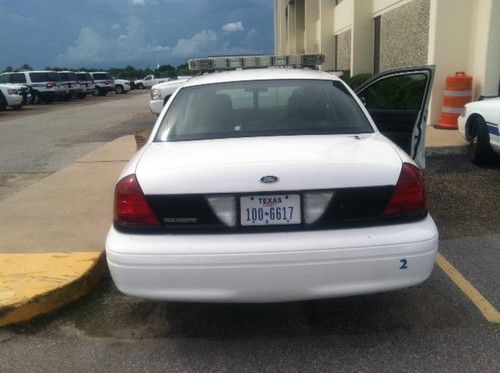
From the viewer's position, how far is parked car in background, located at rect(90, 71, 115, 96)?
4203cm

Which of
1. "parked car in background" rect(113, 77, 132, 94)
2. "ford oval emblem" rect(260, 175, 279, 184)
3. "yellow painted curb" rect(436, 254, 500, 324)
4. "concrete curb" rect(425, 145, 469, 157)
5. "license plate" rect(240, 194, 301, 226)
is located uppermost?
"ford oval emblem" rect(260, 175, 279, 184)

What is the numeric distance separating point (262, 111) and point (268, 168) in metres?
1.16

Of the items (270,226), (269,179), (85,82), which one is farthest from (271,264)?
(85,82)

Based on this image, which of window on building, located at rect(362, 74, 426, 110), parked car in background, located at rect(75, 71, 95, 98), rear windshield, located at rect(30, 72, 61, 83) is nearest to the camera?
window on building, located at rect(362, 74, 426, 110)

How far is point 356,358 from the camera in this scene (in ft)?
10.4

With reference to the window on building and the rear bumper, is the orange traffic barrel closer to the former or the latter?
the window on building

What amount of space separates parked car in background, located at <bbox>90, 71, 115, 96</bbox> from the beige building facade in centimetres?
2097

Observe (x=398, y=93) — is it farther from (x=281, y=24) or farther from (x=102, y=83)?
(x=281, y=24)

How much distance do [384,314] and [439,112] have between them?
907 centimetres

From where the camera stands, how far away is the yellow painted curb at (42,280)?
3.69 meters

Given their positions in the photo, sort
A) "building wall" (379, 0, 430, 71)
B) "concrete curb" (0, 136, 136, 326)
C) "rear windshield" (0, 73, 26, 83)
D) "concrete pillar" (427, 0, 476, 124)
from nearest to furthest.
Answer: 1. "concrete curb" (0, 136, 136, 326)
2. "concrete pillar" (427, 0, 476, 124)
3. "building wall" (379, 0, 430, 71)
4. "rear windshield" (0, 73, 26, 83)

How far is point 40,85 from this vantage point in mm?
30719

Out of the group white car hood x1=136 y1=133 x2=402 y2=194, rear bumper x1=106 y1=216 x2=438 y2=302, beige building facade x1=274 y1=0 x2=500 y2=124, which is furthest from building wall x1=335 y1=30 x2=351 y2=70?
rear bumper x1=106 y1=216 x2=438 y2=302

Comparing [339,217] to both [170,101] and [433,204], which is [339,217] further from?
[433,204]
